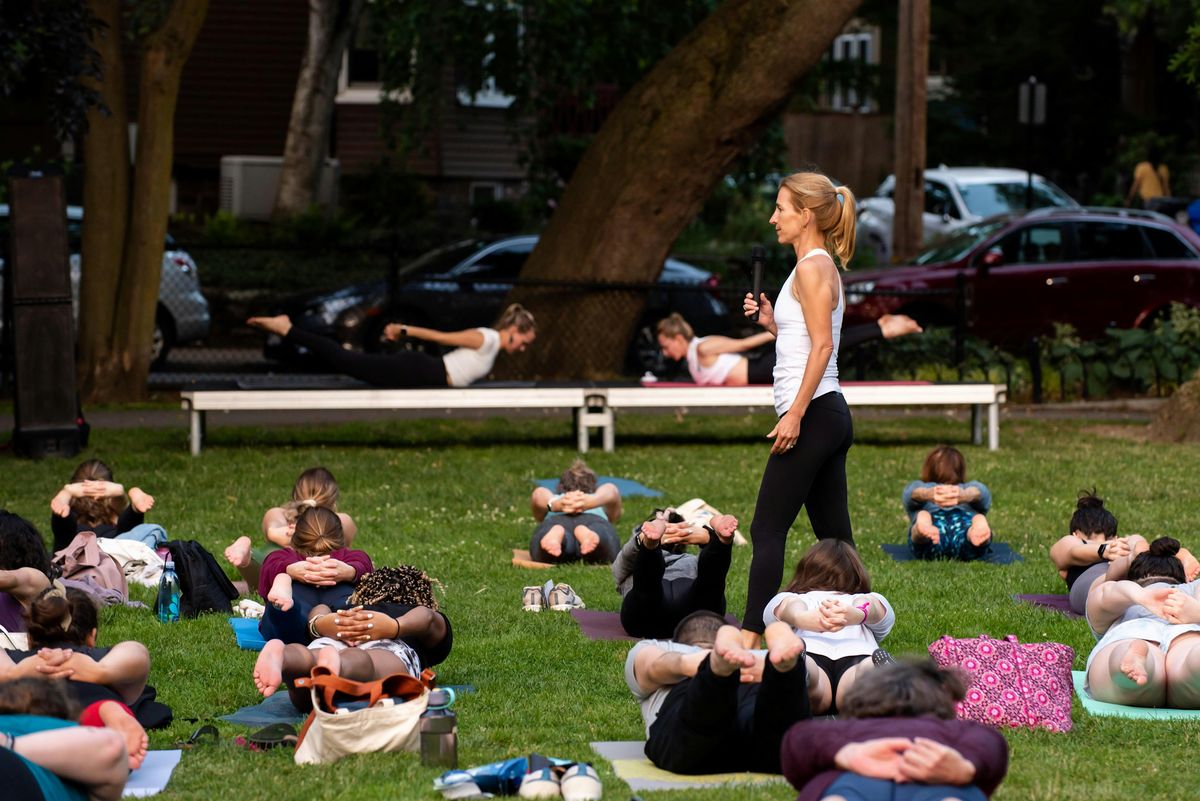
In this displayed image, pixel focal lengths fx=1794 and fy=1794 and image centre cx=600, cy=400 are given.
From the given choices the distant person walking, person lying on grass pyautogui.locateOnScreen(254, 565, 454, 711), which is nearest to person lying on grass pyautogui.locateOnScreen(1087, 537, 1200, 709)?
person lying on grass pyautogui.locateOnScreen(254, 565, 454, 711)

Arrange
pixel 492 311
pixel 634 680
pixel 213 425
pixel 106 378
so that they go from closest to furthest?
pixel 634 680, pixel 213 425, pixel 106 378, pixel 492 311

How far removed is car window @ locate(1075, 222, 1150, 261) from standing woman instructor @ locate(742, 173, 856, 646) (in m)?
13.8

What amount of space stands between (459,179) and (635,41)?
9429 mm

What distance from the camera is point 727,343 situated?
14.3 m

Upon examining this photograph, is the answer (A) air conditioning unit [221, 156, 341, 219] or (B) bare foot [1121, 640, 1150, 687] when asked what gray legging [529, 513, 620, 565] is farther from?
(A) air conditioning unit [221, 156, 341, 219]

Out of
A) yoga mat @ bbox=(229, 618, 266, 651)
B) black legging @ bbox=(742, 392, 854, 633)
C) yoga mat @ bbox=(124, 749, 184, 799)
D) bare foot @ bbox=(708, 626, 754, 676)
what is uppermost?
black legging @ bbox=(742, 392, 854, 633)

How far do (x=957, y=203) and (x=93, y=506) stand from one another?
21.0 metres

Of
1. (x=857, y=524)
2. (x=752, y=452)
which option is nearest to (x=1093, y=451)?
(x=752, y=452)

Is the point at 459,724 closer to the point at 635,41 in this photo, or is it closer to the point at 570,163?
the point at 635,41

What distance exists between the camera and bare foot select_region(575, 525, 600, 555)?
31.5 ft

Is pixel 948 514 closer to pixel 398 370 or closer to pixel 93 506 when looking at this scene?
pixel 93 506

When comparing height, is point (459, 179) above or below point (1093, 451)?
above

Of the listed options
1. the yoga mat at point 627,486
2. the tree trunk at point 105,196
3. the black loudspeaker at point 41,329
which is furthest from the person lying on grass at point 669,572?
the tree trunk at point 105,196

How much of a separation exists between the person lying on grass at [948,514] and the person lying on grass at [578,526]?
1.65 meters
